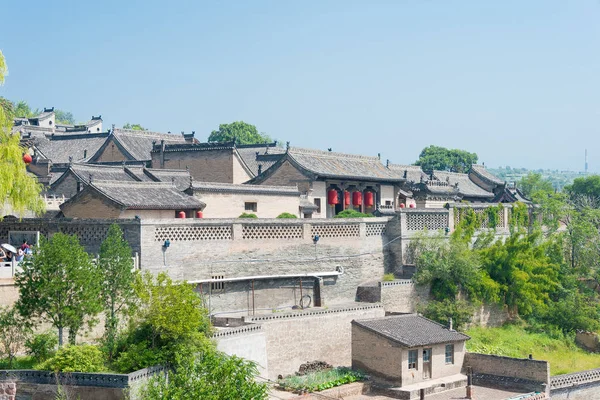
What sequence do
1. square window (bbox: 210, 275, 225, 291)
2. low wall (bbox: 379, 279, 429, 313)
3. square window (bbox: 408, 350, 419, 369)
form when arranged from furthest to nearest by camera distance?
low wall (bbox: 379, 279, 429, 313), square window (bbox: 210, 275, 225, 291), square window (bbox: 408, 350, 419, 369)

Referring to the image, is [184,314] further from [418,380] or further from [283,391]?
[418,380]

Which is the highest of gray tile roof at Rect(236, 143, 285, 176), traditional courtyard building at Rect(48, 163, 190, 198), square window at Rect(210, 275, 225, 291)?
gray tile roof at Rect(236, 143, 285, 176)

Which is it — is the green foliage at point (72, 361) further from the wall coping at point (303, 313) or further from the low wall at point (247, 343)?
the wall coping at point (303, 313)

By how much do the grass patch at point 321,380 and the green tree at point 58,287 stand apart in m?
5.99

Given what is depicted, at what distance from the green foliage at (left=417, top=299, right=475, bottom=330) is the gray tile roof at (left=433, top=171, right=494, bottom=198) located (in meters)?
15.3

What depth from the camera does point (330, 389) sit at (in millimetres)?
24375

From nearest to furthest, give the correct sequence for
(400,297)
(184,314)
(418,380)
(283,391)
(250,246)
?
(184,314), (283,391), (418,380), (250,246), (400,297)

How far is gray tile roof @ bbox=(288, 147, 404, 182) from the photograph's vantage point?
3756 cm

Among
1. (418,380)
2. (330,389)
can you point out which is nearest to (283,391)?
(330,389)

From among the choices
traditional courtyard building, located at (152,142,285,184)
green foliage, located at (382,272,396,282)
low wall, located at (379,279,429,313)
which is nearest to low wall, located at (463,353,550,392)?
low wall, located at (379,279,429,313)

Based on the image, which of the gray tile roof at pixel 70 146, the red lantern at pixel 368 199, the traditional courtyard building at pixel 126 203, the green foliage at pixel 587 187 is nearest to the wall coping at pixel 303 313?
the traditional courtyard building at pixel 126 203

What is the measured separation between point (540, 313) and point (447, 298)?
15.4ft

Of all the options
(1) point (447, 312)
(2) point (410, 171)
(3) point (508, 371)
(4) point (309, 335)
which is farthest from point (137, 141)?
(3) point (508, 371)

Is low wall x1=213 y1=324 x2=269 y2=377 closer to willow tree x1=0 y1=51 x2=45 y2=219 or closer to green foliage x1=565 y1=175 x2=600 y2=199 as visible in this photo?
willow tree x1=0 y1=51 x2=45 y2=219
